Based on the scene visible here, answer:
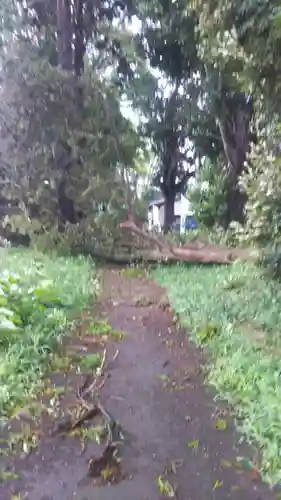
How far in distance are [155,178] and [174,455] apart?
17982 millimetres

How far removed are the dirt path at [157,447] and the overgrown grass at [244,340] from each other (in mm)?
159

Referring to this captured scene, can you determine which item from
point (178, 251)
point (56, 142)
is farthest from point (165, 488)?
point (56, 142)

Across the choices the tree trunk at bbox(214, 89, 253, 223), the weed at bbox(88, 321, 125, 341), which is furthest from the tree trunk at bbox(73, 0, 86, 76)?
the weed at bbox(88, 321, 125, 341)

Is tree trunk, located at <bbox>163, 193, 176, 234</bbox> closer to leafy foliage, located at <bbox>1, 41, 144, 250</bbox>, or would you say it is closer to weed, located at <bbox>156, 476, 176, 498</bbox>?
leafy foliage, located at <bbox>1, 41, 144, 250</bbox>

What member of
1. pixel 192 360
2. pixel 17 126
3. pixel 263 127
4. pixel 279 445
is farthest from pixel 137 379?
pixel 17 126

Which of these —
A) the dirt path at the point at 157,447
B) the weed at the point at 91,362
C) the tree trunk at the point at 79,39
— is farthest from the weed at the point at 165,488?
the tree trunk at the point at 79,39

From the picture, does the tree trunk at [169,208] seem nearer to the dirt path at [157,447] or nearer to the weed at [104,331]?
the weed at [104,331]

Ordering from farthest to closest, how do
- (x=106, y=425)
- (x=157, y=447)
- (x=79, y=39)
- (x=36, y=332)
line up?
(x=79, y=39) < (x=36, y=332) < (x=106, y=425) < (x=157, y=447)

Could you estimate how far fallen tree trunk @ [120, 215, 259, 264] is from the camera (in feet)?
33.7

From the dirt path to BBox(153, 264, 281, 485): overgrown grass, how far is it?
16 centimetres

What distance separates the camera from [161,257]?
11602 millimetres

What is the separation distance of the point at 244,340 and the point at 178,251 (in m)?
5.92

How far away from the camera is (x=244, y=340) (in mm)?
5359

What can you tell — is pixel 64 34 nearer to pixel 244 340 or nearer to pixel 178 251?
pixel 178 251
